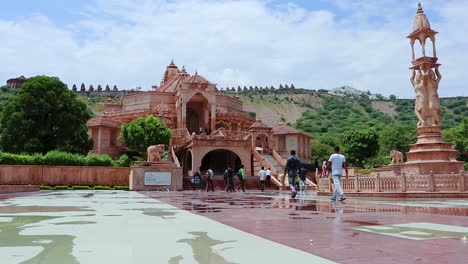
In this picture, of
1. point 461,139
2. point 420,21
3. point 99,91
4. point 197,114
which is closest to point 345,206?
point 420,21

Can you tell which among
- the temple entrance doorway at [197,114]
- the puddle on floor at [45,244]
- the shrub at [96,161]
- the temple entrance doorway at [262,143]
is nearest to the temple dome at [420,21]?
the temple entrance doorway at [262,143]

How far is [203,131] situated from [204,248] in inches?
1749

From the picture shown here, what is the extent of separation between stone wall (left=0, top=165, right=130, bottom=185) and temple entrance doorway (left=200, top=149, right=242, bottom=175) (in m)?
13.4

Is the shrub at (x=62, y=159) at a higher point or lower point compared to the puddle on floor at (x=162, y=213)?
higher

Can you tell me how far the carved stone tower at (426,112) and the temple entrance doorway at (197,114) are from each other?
107 feet

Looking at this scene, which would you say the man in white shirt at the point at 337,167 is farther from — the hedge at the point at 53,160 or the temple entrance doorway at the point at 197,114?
the temple entrance doorway at the point at 197,114

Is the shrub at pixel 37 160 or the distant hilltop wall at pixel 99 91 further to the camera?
the distant hilltop wall at pixel 99 91

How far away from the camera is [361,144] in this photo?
5525cm

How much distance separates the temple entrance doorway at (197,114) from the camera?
5303 centimetres

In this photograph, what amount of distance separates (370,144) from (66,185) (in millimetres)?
38681

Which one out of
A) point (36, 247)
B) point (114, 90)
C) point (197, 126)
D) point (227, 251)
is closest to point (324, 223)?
point (227, 251)

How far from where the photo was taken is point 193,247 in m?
4.41

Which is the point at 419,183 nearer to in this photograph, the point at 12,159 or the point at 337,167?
the point at 337,167

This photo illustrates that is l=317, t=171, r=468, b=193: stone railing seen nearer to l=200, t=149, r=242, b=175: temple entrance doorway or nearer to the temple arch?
the temple arch
